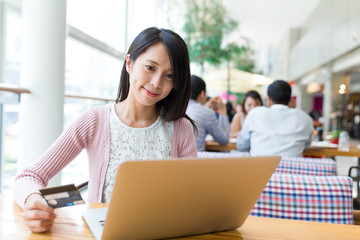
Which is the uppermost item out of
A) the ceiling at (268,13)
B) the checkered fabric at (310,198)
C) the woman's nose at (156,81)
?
the ceiling at (268,13)

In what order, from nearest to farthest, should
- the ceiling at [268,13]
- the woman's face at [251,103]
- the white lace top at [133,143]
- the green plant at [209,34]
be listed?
1. the white lace top at [133,143]
2. the woman's face at [251,103]
3. the green plant at [209,34]
4. the ceiling at [268,13]

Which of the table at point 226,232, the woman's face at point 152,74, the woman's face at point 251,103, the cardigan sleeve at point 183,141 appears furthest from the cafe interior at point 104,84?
the woman's face at point 251,103

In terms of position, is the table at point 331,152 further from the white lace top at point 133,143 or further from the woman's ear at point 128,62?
the woman's ear at point 128,62

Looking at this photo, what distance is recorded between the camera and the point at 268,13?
11062 millimetres

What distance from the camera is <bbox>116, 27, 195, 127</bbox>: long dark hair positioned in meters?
1.19

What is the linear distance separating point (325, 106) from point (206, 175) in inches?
443

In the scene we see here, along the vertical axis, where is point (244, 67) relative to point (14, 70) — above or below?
above

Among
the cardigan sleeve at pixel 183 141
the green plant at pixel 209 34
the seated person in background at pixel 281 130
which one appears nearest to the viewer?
the cardigan sleeve at pixel 183 141

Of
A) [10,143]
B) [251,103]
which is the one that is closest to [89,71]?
[10,143]

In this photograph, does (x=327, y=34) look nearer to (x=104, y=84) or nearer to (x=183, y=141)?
(x=104, y=84)

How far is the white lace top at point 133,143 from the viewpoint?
1.31 m

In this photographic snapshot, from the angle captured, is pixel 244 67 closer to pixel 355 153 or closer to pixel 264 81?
pixel 264 81

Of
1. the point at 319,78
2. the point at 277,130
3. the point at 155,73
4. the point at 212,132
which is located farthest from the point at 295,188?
the point at 319,78

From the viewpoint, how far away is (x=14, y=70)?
258 centimetres
